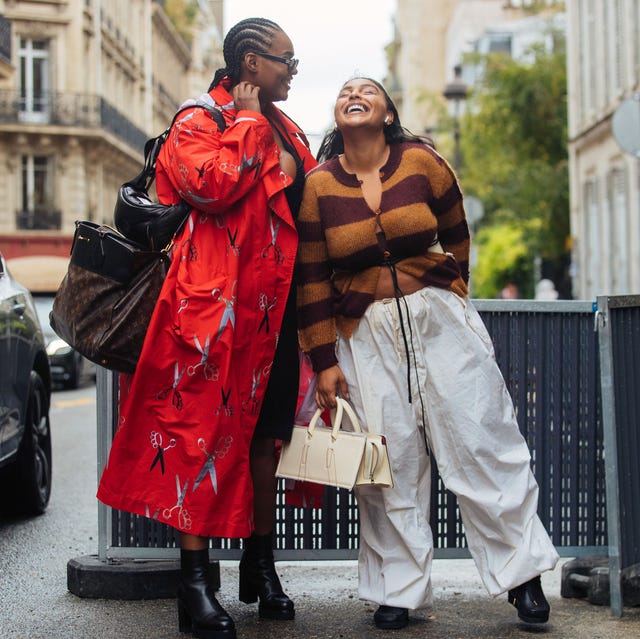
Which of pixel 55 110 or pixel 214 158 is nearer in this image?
pixel 214 158

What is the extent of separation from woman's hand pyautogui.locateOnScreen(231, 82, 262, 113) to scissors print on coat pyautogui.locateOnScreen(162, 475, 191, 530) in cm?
132

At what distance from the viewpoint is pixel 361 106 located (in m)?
4.63

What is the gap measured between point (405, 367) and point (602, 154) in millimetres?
26931

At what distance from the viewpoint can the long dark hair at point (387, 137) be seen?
4.75m

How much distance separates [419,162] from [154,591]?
2.00 m

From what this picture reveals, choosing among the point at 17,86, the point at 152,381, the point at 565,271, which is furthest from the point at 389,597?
the point at 17,86

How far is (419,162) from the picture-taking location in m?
4.68

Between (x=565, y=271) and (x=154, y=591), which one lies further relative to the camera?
(x=565, y=271)

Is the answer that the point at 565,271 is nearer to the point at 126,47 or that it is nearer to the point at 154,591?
the point at 126,47

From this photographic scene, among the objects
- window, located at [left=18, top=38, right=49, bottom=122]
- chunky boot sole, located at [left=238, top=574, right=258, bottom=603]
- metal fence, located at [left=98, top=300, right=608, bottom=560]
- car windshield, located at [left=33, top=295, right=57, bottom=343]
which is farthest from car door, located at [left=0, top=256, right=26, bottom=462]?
window, located at [left=18, top=38, right=49, bottom=122]

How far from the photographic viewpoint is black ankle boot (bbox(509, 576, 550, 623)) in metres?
4.61

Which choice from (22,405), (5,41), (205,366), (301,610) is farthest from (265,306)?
(5,41)

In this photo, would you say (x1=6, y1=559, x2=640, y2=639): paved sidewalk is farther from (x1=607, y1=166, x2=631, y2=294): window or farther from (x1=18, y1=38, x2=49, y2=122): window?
(x1=18, y1=38, x2=49, y2=122): window

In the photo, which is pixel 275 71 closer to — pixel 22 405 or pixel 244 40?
pixel 244 40
